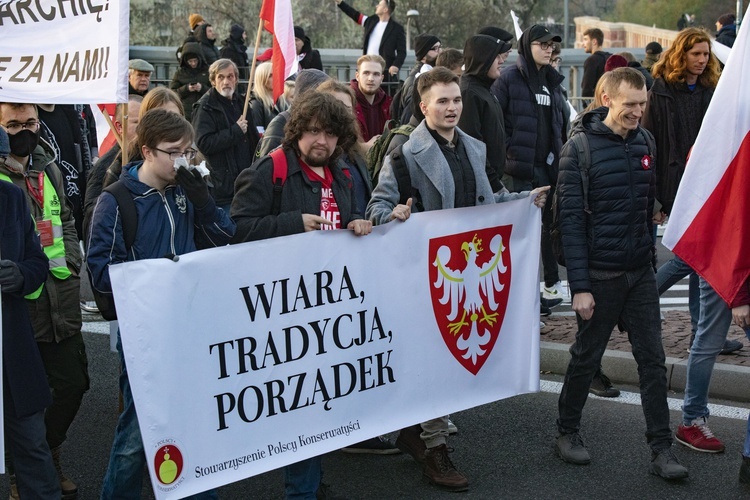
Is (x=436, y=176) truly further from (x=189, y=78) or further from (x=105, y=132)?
(x=189, y=78)

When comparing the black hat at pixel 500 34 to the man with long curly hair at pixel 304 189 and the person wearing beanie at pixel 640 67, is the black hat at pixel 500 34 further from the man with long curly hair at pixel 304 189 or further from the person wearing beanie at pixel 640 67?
the man with long curly hair at pixel 304 189

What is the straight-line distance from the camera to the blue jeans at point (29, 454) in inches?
174

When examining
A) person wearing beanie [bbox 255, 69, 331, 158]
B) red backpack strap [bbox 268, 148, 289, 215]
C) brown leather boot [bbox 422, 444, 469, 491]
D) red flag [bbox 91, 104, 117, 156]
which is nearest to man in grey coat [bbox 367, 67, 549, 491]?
brown leather boot [bbox 422, 444, 469, 491]

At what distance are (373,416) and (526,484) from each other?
858 mm

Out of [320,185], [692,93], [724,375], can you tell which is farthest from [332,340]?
[692,93]

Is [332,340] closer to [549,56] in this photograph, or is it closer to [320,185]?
[320,185]

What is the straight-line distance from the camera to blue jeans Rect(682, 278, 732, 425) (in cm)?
568

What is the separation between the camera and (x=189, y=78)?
13266 mm

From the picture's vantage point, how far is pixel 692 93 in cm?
722

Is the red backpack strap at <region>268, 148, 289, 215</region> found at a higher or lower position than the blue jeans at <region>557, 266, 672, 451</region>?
higher

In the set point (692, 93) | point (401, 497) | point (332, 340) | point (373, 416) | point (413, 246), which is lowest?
Answer: point (401, 497)

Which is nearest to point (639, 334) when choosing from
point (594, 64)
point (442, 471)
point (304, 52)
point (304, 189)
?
point (442, 471)

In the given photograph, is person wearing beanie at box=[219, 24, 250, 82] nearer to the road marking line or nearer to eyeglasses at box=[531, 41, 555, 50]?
eyeglasses at box=[531, 41, 555, 50]

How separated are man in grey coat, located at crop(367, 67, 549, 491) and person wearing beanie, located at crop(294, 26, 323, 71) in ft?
28.2
